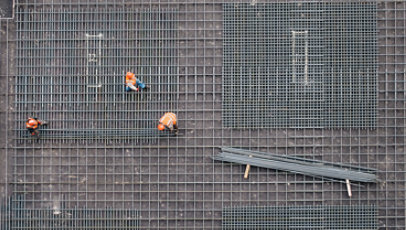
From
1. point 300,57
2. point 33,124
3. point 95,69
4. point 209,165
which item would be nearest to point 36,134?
point 33,124

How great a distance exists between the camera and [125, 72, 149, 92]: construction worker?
31.1 feet

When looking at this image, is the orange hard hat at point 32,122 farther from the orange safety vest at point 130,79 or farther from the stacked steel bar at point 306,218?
the stacked steel bar at point 306,218

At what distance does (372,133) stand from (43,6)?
39.2 feet

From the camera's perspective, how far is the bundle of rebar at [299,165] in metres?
10.0

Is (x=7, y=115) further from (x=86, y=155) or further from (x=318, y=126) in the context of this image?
(x=318, y=126)

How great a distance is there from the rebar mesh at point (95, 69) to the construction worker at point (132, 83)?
0.29 metres

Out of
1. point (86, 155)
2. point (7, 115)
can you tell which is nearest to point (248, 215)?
point (86, 155)

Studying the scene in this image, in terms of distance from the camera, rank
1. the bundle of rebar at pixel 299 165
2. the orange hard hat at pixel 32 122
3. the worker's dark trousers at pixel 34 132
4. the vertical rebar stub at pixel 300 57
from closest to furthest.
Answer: the orange hard hat at pixel 32 122
the worker's dark trousers at pixel 34 132
the bundle of rebar at pixel 299 165
the vertical rebar stub at pixel 300 57

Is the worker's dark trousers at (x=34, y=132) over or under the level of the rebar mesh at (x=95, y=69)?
under

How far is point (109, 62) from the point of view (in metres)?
10.3

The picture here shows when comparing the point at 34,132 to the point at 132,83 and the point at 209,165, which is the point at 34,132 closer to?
the point at 132,83

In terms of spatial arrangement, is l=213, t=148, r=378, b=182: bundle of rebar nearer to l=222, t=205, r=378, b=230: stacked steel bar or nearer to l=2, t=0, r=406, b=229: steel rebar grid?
l=2, t=0, r=406, b=229: steel rebar grid

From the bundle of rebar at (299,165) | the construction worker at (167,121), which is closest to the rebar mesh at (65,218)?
the construction worker at (167,121)

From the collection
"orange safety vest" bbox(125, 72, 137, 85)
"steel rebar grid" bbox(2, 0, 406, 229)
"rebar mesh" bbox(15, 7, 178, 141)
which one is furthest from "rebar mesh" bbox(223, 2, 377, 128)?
"orange safety vest" bbox(125, 72, 137, 85)
